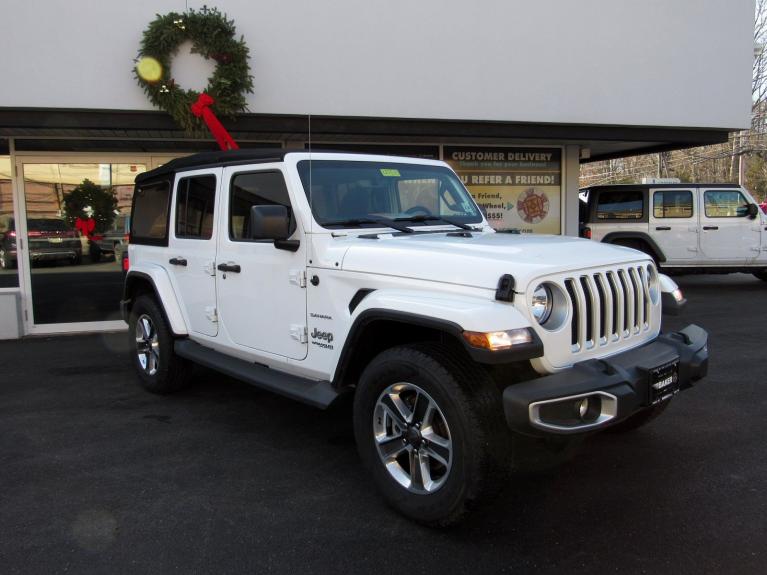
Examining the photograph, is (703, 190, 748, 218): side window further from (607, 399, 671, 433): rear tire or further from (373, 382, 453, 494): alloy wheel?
(373, 382, 453, 494): alloy wheel

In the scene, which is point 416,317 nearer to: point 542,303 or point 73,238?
point 542,303

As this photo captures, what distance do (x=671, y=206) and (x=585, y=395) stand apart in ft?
33.1

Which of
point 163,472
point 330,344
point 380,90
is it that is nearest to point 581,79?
point 380,90

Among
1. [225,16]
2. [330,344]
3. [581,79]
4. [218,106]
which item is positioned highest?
[225,16]

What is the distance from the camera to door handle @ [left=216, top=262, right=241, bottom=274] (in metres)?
4.34

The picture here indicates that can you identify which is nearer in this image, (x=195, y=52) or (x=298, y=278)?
(x=298, y=278)

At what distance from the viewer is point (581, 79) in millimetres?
8633

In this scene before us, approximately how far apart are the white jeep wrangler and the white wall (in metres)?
3.18

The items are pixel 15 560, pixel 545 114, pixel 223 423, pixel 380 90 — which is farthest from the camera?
pixel 545 114

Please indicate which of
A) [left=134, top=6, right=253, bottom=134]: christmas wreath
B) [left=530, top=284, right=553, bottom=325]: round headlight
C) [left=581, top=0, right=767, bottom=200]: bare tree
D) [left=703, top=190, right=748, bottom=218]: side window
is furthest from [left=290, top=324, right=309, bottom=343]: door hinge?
[left=581, top=0, right=767, bottom=200]: bare tree

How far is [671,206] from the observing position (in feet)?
37.9

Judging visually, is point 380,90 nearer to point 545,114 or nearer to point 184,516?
A: point 545,114

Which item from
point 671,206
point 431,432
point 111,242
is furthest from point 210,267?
point 671,206

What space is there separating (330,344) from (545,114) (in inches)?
242
